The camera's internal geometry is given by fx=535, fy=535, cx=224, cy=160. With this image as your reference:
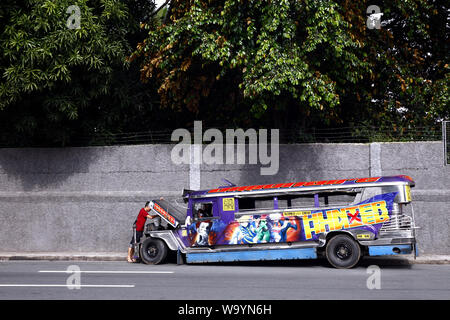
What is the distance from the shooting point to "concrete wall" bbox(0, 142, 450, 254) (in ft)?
51.5

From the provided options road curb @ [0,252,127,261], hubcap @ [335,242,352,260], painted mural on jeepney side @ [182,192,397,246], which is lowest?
road curb @ [0,252,127,261]

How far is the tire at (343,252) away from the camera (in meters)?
12.3

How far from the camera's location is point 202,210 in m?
13.6

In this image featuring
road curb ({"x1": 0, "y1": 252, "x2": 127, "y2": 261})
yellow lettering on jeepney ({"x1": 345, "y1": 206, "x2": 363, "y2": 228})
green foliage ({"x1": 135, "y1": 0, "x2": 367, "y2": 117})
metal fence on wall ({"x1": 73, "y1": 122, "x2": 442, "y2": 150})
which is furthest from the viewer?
metal fence on wall ({"x1": 73, "y1": 122, "x2": 442, "y2": 150})

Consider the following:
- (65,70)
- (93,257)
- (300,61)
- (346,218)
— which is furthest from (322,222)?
(65,70)

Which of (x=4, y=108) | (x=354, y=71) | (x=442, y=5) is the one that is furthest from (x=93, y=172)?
(x=442, y=5)

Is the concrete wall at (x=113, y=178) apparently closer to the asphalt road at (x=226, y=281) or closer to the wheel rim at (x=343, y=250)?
the asphalt road at (x=226, y=281)

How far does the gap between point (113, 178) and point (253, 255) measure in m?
6.28

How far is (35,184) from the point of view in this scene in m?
17.7

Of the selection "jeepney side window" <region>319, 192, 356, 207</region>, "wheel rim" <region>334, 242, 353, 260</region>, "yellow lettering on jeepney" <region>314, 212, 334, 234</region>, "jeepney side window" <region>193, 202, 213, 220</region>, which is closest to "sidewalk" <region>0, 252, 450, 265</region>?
"wheel rim" <region>334, 242, 353, 260</region>

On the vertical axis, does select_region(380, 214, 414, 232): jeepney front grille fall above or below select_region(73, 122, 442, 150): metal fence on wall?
below

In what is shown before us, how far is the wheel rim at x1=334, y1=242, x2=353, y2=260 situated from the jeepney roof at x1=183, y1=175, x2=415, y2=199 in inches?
53.2

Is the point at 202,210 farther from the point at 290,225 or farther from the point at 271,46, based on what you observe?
the point at 271,46

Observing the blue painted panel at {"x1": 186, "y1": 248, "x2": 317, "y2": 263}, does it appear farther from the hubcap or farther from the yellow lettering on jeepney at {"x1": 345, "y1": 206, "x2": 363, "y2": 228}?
the yellow lettering on jeepney at {"x1": 345, "y1": 206, "x2": 363, "y2": 228}
